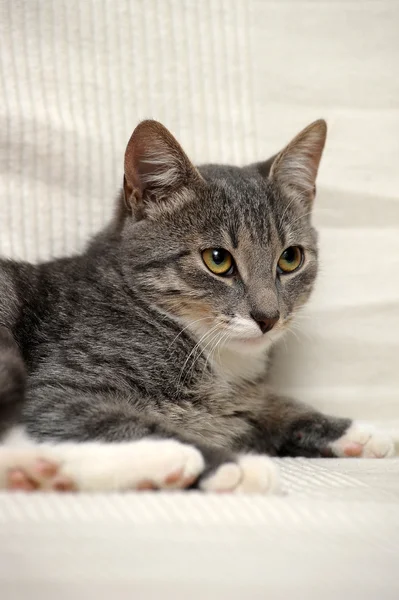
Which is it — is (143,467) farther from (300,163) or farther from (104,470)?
(300,163)

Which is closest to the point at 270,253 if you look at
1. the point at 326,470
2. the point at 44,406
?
the point at 326,470

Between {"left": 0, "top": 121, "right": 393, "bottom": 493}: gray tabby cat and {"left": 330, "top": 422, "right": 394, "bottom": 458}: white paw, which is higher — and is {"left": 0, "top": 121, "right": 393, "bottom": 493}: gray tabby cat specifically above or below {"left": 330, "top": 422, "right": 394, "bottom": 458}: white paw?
above

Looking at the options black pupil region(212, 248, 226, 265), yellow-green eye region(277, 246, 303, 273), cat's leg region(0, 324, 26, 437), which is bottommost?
cat's leg region(0, 324, 26, 437)

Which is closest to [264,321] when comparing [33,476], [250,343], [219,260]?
[250,343]

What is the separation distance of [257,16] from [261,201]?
2.28 ft

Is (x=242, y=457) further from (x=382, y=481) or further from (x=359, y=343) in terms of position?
(x=359, y=343)

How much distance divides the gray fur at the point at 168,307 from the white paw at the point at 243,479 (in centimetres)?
27

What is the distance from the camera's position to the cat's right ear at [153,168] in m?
1.51

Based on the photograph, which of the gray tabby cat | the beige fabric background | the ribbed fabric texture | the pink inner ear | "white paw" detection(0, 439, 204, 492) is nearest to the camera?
the ribbed fabric texture

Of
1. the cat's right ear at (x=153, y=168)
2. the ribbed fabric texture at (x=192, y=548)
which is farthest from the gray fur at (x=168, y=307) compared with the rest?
the ribbed fabric texture at (x=192, y=548)

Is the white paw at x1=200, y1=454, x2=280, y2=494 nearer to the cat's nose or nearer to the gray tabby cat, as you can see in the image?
the gray tabby cat

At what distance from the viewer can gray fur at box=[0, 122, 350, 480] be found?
1.41 meters

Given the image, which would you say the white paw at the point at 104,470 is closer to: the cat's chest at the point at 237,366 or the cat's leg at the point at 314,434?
the cat's chest at the point at 237,366

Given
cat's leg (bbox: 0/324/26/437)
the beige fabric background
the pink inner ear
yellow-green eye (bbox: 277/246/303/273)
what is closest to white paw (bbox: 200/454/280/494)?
cat's leg (bbox: 0/324/26/437)
